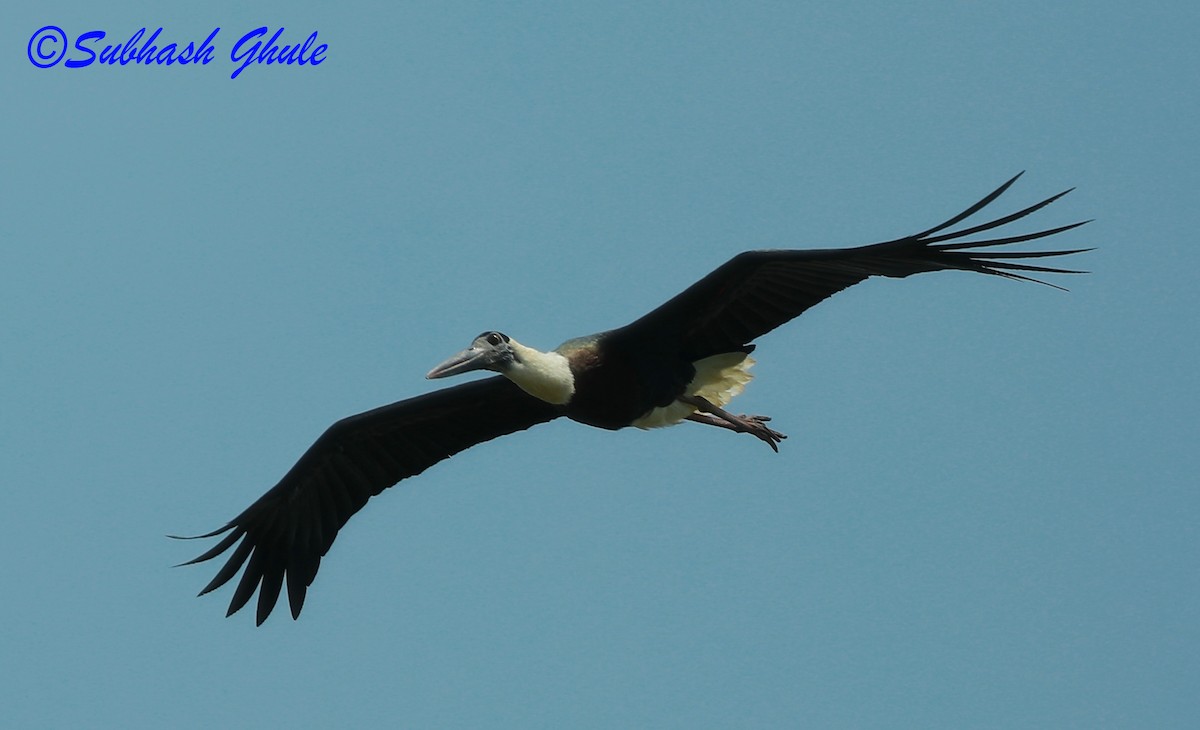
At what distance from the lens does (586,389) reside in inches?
511

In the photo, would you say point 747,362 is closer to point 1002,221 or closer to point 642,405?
point 642,405

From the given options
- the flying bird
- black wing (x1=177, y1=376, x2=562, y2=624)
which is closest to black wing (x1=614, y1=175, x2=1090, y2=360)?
the flying bird

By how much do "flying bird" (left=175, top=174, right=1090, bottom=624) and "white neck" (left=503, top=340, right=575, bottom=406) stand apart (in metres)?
0.01

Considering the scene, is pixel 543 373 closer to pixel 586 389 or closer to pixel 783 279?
pixel 586 389

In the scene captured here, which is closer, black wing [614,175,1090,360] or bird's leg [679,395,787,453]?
black wing [614,175,1090,360]

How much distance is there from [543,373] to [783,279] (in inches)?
71.0

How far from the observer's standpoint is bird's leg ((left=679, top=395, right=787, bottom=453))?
44.1 ft

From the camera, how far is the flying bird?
40.5ft

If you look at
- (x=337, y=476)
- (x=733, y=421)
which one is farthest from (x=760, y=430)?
(x=337, y=476)

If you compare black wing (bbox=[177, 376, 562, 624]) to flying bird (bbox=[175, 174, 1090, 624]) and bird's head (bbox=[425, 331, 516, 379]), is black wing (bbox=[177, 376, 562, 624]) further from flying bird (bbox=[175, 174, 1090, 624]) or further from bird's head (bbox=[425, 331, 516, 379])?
bird's head (bbox=[425, 331, 516, 379])

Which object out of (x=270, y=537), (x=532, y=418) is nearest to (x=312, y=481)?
(x=270, y=537)

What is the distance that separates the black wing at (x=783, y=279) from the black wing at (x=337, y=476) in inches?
62.2

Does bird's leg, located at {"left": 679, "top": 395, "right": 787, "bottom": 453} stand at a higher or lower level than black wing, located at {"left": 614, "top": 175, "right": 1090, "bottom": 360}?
lower

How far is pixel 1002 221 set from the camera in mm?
11820
